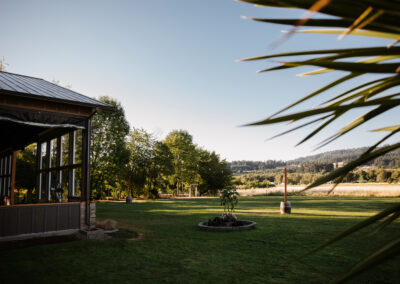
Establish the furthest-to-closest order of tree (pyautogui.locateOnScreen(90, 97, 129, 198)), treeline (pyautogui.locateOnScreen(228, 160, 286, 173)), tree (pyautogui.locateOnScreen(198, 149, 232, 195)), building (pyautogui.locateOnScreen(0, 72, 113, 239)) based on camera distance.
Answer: treeline (pyautogui.locateOnScreen(228, 160, 286, 173))
tree (pyautogui.locateOnScreen(198, 149, 232, 195))
tree (pyautogui.locateOnScreen(90, 97, 129, 198))
building (pyautogui.locateOnScreen(0, 72, 113, 239))

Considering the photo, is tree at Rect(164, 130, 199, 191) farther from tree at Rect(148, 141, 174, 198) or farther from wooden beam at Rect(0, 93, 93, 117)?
wooden beam at Rect(0, 93, 93, 117)

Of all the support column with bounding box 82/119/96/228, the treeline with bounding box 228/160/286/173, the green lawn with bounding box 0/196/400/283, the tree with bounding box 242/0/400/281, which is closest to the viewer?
the tree with bounding box 242/0/400/281

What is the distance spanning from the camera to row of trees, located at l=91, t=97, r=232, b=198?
25.7 metres

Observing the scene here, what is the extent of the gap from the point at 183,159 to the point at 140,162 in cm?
989

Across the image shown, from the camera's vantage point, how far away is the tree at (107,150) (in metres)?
25.0

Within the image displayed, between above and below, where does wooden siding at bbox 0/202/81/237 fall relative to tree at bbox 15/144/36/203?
below

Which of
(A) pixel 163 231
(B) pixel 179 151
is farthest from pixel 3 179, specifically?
(B) pixel 179 151

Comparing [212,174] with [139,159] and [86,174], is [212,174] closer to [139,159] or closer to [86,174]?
[139,159]

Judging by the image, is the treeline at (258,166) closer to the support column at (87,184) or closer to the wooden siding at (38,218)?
the support column at (87,184)

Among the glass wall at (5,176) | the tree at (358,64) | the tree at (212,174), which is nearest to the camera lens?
the tree at (358,64)

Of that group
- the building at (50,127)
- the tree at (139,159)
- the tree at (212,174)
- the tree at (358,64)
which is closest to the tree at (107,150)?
the tree at (139,159)

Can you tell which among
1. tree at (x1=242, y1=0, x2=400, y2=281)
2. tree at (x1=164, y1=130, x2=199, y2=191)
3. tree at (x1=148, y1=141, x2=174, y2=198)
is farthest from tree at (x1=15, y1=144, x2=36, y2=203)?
tree at (x1=242, y1=0, x2=400, y2=281)

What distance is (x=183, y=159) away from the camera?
4150 cm

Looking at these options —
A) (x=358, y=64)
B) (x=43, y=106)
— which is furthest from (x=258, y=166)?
(x=358, y=64)
